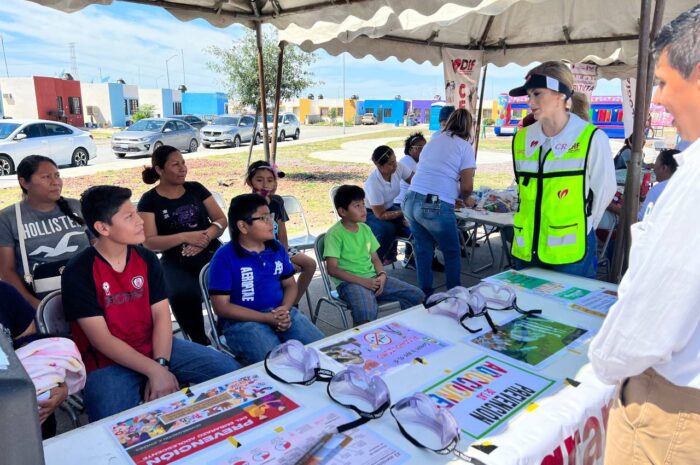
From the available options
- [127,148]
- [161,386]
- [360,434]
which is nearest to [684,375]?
[360,434]

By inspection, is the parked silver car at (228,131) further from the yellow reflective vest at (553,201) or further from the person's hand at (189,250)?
the yellow reflective vest at (553,201)

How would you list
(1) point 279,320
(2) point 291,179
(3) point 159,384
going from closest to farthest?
1. (3) point 159,384
2. (1) point 279,320
3. (2) point 291,179

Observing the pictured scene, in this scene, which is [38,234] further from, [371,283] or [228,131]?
[228,131]

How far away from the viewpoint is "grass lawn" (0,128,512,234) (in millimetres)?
8922

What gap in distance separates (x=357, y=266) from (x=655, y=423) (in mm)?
2251

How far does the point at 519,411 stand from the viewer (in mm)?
1368

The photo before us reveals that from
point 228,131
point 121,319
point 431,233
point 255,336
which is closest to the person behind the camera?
point 121,319

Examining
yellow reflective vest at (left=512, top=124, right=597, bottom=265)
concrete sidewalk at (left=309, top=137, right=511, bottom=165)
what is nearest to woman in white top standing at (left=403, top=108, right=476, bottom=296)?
yellow reflective vest at (left=512, top=124, right=597, bottom=265)

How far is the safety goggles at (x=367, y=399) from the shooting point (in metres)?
1.21

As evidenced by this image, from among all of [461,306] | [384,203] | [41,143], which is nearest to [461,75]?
[384,203]

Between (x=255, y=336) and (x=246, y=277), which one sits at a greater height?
(x=246, y=277)

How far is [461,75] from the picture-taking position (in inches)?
236

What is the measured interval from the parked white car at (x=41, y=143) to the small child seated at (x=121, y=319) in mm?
10930

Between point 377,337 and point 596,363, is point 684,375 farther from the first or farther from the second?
point 377,337
